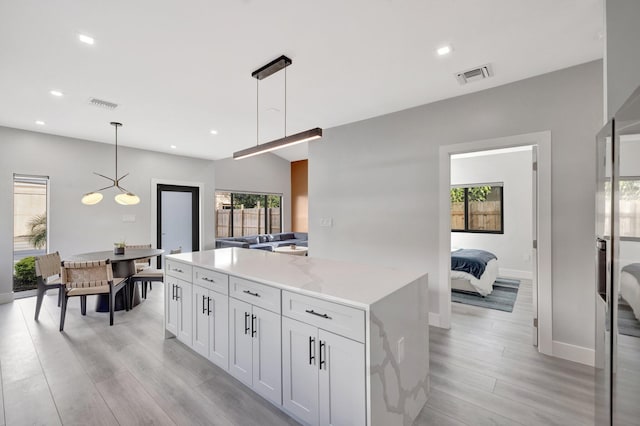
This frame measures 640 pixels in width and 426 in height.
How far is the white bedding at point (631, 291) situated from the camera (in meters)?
1.04

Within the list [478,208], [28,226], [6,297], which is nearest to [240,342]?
[6,297]

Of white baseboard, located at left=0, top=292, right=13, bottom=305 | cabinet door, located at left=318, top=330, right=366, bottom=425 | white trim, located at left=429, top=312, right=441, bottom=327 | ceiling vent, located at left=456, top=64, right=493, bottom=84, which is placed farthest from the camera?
white baseboard, located at left=0, top=292, right=13, bottom=305

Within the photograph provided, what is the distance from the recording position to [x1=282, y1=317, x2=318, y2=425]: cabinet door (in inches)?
66.5

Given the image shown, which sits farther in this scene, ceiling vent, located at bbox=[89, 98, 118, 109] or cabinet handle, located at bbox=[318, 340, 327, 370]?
ceiling vent, located at bbox=[89, 98, 118, 109]

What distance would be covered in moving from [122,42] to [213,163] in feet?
16.4

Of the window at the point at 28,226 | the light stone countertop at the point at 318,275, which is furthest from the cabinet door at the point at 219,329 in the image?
the window at the point at 28,226

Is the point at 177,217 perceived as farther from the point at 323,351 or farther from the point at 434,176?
the point at 323,351

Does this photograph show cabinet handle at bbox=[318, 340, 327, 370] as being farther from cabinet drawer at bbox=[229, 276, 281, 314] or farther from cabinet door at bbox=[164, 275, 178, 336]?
cabinet door at bbox=[164, 275, 178, 336]

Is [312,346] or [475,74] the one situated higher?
[475,74]

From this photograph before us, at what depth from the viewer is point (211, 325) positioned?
2.45 meters

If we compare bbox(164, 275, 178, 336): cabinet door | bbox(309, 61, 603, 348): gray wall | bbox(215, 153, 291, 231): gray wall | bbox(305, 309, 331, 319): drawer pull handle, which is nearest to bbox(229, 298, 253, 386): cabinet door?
bbox(305, 309, 331, 319): drawer pull handle

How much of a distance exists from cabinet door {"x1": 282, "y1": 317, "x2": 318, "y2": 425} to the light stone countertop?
0.25 meters

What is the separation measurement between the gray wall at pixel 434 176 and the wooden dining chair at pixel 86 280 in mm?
2777

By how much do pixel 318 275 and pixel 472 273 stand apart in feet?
11.3
